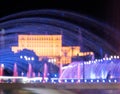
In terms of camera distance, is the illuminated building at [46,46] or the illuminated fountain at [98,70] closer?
the illuminated fountain at [98,70]

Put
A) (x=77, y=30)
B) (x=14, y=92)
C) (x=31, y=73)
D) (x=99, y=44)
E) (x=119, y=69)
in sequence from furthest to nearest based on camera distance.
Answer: (x=31, y=73)
(x=99, y=44)
(x=77, y=30)
(x=119, y=69)
(x=14, y=92)

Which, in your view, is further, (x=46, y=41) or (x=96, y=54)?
(x=46, y=41)

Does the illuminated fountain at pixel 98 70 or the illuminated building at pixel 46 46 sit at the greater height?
the illuminated building at pixel 46 46

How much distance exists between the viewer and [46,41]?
86.1 m

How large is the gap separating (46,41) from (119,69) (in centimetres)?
4751

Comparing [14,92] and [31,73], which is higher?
[31,73]

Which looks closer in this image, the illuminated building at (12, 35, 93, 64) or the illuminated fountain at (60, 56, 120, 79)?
the illuminated fountain at (60, 56, 120, 79)

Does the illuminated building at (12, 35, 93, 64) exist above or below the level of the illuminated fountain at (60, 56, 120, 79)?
above

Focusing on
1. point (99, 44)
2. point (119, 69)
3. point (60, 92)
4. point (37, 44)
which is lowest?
point (60, 92)

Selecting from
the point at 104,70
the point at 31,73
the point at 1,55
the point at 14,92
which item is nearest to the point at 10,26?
the point at 1,55

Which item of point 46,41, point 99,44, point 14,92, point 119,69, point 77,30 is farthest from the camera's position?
point 46,41

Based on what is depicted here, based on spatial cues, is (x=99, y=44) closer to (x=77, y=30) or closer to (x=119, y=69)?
(x=77, y=30)

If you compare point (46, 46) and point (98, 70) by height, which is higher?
point (46, 46)

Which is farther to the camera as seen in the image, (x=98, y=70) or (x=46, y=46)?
(x=46, y=46)
